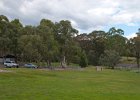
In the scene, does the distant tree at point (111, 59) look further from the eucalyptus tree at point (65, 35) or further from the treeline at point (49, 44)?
the eucalyptus tree at point (65, 35)

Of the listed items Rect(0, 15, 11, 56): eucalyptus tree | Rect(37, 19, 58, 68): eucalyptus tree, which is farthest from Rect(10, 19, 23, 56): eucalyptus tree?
Rect(37, 19, 58, 68): eucalyptus tree

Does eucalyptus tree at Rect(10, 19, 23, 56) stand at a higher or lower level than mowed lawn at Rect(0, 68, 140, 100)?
higher

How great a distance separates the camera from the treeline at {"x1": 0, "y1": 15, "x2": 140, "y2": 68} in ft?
295

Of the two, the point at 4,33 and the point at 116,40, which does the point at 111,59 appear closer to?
the point at 116,40

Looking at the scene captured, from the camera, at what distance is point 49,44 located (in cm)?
9119

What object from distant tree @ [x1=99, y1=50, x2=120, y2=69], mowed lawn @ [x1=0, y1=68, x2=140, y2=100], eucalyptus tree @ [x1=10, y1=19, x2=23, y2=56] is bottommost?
mowed lawn @ [x1=0, y1=68, x2=140, y2=100]

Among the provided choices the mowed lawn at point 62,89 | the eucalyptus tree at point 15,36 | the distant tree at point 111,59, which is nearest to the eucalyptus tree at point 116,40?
the distant tree at point 111,59

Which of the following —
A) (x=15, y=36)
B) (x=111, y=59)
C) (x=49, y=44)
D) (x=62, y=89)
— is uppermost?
(x=15, y=36)

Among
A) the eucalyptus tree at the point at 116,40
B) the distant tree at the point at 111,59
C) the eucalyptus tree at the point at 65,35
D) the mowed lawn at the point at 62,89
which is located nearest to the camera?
the mowed lawn at the point at 62,89

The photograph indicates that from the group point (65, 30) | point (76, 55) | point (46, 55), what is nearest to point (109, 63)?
point (76, 55)

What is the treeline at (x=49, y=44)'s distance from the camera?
90062 mm

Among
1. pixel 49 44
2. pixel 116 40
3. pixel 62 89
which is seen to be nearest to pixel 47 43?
pixel 49 44

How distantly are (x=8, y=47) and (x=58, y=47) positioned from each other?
1672cm

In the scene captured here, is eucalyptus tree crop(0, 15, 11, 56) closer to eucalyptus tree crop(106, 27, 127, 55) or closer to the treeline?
the treeline
